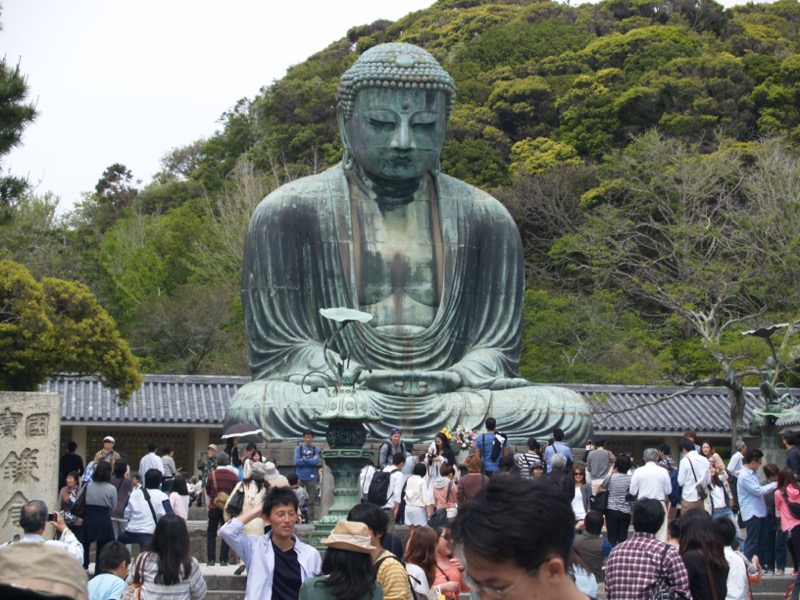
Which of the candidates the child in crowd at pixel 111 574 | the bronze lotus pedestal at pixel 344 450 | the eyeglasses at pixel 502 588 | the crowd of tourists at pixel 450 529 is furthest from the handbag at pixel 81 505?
the eyeglasses at pixel 502 588

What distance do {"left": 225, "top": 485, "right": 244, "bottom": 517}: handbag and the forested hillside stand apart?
11716 millimetres

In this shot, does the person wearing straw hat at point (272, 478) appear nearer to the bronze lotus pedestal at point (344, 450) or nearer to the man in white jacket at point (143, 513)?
the bronze lotus pedestal at point (344, 450)

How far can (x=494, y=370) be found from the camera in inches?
624

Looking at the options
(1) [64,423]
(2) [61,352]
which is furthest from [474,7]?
(2) [61,352]

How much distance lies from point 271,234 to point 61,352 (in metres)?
4.34

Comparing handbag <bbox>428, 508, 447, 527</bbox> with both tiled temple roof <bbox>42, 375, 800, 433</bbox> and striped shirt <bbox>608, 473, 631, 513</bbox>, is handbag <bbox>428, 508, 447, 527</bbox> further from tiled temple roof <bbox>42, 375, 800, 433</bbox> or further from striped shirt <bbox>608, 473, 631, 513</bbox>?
tiled temple roof <bbox>42, 375, 800, 433</bbox>

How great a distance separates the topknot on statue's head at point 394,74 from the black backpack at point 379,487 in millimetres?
5455

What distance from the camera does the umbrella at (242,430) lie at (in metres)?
14.4

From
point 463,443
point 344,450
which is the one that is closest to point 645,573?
point 344,450

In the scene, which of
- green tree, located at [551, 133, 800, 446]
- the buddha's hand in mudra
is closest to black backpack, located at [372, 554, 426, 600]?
the buddha's hand in mudra

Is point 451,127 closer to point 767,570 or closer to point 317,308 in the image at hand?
point 317,308

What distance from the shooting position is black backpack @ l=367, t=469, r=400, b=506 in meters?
11.7

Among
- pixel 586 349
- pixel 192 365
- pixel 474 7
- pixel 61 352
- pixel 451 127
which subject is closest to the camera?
pixel 61 352

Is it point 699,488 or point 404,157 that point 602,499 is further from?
point 404,157
